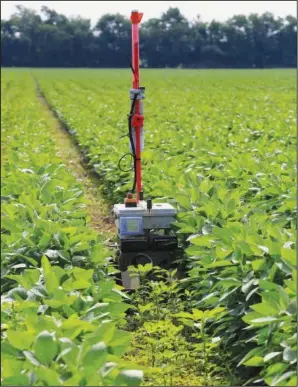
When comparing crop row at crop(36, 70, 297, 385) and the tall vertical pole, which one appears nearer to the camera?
crop row at crop(36, 70, 297, 385)

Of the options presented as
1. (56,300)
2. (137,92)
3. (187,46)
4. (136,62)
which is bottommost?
(56,300)

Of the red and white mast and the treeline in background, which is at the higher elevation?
the treeline in background

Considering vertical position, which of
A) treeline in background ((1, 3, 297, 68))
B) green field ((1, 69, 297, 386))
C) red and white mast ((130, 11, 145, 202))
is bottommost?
green field ((1, 69, 297, 386))

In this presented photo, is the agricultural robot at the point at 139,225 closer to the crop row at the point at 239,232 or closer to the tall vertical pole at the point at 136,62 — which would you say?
the tall vertical pole at the point at 136,62

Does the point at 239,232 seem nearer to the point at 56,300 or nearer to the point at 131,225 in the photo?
the point at 131,225

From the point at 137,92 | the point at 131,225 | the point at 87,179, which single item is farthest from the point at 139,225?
the point at 87,179

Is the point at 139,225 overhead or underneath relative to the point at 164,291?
overhead

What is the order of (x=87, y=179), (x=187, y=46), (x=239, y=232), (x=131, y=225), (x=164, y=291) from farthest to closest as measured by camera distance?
(x=187, y=46) < (x=87, y=179) < (x=131, y=225) < (x=164, y=291) < (x=239, y=232)

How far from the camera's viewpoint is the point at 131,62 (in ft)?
20.6

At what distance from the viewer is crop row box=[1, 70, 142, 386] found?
136 inches

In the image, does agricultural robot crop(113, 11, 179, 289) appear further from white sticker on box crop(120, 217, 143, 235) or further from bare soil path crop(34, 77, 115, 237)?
bare soil path crop(34, 77, 115, 237)

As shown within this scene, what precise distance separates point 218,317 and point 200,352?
1.20 feet

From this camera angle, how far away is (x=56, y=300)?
14.0 feet

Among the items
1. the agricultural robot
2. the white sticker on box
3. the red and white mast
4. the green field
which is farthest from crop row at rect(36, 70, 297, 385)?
the red and white mast
